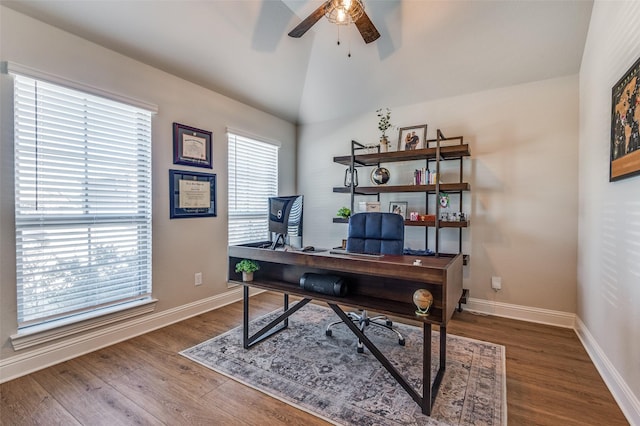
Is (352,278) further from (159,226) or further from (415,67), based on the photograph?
(415,67)

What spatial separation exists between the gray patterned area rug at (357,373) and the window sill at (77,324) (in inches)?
27.9

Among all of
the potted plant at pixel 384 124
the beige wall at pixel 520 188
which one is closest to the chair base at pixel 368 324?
the beige wall at pixel 520 188

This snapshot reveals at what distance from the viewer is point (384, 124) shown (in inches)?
147

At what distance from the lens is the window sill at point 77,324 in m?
2.08

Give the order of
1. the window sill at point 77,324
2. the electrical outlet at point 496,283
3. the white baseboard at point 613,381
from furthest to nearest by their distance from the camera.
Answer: the electrical outlet at point 496,283
the window sill at point 77,324
the white baseboard at point 613,381

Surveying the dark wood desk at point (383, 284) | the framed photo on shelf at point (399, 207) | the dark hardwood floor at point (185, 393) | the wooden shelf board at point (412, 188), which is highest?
the wooden shelf board at point (412, 188)

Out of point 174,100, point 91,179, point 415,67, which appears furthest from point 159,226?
point 415,67

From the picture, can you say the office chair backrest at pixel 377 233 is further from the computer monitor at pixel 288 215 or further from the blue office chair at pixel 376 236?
the computer monitor at pixel 288 215

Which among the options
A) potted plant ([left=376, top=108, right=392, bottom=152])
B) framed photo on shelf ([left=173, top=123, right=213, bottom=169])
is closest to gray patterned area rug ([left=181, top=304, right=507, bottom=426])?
framed photo on shelf ([left=173, top=123, right=213, bottom=169])

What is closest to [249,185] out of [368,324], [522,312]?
[368,324]

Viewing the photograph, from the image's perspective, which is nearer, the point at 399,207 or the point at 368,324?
the point at 368,324

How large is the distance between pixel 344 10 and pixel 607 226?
242 cm

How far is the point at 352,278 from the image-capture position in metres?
2.11

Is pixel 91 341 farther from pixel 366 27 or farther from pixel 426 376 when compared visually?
pixel 366 27
